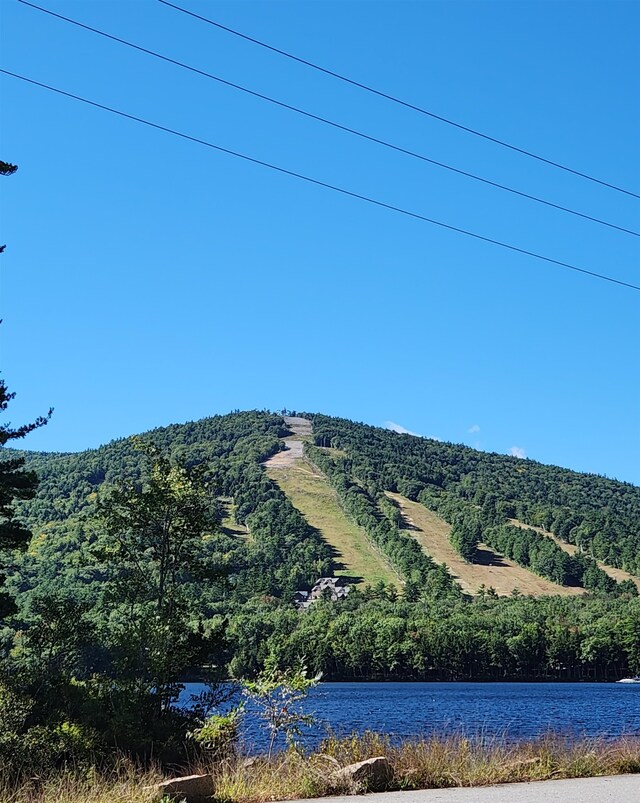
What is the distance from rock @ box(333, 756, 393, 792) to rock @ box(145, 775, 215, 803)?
239 centimetres

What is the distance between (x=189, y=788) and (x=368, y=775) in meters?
3.39

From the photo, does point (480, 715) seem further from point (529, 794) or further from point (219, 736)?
point (529, 794)

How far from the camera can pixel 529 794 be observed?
13828 millimetres

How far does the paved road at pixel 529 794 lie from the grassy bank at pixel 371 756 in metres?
0.66

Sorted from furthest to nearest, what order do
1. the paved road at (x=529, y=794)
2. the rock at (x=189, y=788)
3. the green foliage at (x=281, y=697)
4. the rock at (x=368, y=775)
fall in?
1. the green foliage at (x=281, y=697)
2. the rock at (x=368, y=775)
3. the paved road at (x=529, y=794)
4. the rock at (x=189, y=788)

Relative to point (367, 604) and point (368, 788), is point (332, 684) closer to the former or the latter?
point (367, 604)

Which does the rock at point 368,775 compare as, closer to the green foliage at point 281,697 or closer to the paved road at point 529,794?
the paved road at point 529,794

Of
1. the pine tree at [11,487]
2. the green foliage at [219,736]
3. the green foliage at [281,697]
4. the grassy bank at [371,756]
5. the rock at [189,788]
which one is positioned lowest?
the green foliage at [219,736]

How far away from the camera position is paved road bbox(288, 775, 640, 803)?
13.2 metres

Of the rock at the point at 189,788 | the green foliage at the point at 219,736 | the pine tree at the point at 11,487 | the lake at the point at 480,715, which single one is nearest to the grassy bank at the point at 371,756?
the rock at the point at 189,788

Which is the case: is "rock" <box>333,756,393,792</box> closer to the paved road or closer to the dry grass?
the paved road

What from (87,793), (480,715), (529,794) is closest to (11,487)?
(87,793)

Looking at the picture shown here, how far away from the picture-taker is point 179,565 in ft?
96.9

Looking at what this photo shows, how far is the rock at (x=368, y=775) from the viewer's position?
47.9ft
